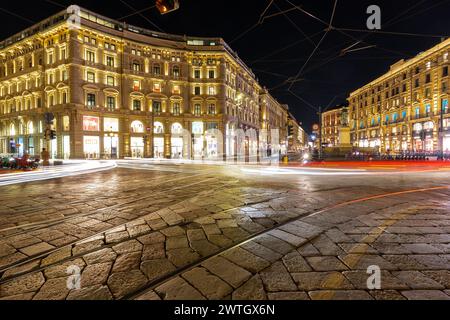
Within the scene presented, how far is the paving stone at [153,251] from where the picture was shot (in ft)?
9.53

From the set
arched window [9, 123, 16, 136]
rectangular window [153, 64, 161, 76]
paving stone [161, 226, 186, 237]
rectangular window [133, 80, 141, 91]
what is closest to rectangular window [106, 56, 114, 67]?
rectangular window [133, 80, 141, 91]

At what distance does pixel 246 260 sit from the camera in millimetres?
2791

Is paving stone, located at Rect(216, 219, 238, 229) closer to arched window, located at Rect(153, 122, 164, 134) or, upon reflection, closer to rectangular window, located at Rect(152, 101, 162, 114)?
arched window, located at Rect(153, 122, 164, 134)

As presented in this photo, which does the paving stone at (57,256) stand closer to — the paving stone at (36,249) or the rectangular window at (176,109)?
the paving stone at (36,249)

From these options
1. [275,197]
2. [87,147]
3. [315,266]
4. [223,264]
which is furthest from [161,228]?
[87,147]

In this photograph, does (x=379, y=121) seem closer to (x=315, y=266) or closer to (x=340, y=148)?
(x=340, y=148)

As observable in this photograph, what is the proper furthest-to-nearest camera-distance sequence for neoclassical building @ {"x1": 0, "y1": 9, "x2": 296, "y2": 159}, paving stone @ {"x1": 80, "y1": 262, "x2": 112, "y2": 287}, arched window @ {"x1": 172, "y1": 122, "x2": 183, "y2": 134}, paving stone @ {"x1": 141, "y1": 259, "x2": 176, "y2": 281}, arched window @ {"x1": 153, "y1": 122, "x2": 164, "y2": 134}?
arched window @ {"x1": 172, "y1": 122, "x2": 183, "y2": 134}
arched window @ {"x1": 153, "y1": 122, "x2": 164, "y2": 134}
neoclassical building @ {"x1": 0, "y1": 9, "x2": 296, "y2": 159}
paving stone @ {"x1": 141, "y1": 259, "x2": 176, "y2": 281}
paving stone @ {"x1": 80, "y1": 262, "x2": 112, "y2": 287}

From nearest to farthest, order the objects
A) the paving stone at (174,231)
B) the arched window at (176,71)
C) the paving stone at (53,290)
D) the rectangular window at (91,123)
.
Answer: the paving stone at (53,290)
the paving stone at (174,231)
the rectangular window at (91,123)
the arched window at (176,71)

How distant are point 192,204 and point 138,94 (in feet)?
110

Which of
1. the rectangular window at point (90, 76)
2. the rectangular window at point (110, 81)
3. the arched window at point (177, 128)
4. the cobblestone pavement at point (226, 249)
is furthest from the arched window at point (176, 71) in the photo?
the cobblestone pavement at point (226, 249)

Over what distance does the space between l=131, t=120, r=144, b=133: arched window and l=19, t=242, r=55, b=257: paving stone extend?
34.1 m

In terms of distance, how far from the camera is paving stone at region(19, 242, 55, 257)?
308 cm

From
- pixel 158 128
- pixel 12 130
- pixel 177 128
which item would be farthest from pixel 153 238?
pixel 12 130

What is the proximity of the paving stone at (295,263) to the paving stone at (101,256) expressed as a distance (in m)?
2.11
